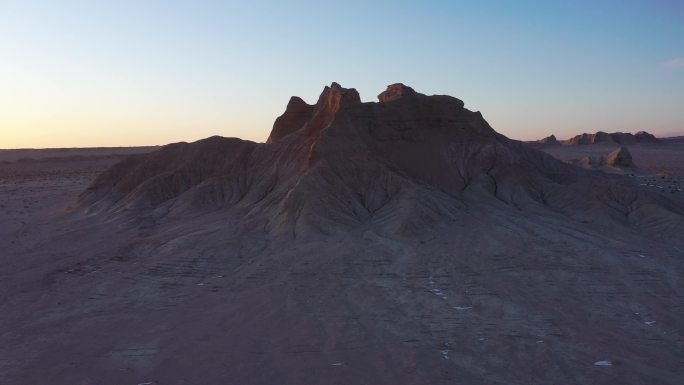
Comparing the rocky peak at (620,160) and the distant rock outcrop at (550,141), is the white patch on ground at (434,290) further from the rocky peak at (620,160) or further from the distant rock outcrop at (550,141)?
the distant rock outcrop at (550,141)

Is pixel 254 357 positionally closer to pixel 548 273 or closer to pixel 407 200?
pixel 548 273

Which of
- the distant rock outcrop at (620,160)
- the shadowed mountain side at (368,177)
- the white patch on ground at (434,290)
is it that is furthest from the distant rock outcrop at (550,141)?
the white patch on ground at (434,290)

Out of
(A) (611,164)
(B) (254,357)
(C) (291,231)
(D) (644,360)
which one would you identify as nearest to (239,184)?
(C) (291,231)

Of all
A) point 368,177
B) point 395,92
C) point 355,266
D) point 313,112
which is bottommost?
point 355,266

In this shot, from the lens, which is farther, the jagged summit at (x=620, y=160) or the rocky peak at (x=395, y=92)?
the jagged summit at (x=620, y=160)

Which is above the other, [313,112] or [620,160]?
[313,112]

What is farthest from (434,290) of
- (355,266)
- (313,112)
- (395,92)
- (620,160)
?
(620,160)

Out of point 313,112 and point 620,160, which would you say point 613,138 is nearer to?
point 620,160
